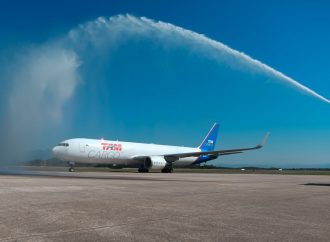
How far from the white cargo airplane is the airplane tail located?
6.99 m

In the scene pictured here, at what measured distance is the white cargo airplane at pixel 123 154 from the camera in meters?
46.3

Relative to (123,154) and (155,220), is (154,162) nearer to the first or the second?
(123,154)

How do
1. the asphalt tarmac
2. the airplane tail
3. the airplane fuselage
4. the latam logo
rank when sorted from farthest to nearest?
the airplane tail
the latam logo
the airplane fuselage
the asphalt tarmac

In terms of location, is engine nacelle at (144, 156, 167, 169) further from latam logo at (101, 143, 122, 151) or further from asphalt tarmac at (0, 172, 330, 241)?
asphalt tarmac at (0, 172, 330, 241)

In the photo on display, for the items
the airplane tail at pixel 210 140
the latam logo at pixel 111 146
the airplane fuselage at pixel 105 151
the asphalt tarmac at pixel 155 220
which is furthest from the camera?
the airplane tail at pixel 210 140

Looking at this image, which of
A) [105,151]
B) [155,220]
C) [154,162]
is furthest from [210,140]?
[155,220]

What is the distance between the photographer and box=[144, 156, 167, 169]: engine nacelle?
50906 mm

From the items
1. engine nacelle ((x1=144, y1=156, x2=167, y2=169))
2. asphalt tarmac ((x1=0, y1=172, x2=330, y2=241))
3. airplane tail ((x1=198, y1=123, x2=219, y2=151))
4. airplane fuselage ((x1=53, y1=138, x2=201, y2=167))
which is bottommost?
asphalt tarmac ((x1=0, y1=172, x2=330, y2=241))

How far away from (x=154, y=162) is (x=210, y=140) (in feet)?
66.9

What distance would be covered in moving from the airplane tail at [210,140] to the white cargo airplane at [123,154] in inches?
275

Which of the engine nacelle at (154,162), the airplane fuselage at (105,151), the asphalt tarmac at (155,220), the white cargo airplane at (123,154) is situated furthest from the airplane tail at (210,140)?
the asphalt tarmac at (155,220)

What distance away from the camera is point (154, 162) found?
51.0 metres

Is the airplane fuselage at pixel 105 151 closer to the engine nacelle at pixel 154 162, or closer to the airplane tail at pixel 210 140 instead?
the engine nacelle at pixel 154 162

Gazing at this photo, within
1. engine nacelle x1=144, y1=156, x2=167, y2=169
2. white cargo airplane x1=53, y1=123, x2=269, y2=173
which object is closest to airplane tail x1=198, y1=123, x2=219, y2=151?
white cargo airplane x1=53, y1=123, x2=269, y2=173
